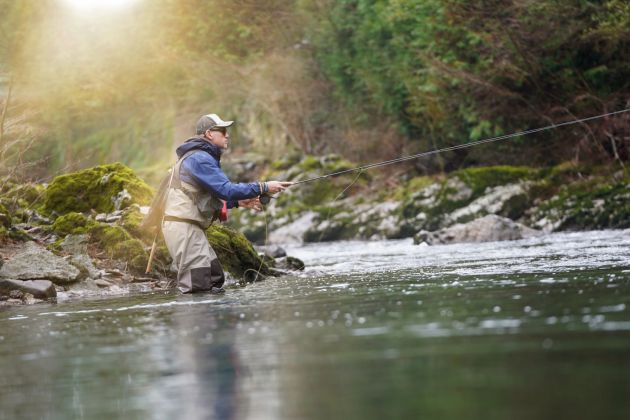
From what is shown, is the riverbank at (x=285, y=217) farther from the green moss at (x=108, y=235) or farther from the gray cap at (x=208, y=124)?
the gray cap at (x=208, y=124)

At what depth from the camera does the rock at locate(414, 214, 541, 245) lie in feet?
53.1

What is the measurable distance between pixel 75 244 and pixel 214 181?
234 centimetres

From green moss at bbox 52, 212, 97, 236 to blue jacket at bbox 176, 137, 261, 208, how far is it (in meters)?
2.31

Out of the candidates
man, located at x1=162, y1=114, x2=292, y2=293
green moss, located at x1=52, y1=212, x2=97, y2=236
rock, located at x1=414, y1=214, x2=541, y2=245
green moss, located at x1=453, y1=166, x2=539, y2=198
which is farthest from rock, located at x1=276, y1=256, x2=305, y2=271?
green moss, located at x1=453, y1=166, x2=539, y2=198

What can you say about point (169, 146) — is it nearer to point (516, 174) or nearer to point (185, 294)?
point (516, 174)

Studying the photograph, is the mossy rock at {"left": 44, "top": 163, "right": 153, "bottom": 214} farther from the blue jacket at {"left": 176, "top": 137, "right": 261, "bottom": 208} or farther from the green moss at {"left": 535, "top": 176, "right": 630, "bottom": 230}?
the green moss at {"left": 535, "top": 176, "right": 630, "bottom": 230}

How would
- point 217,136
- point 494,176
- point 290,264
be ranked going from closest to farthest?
1. point 217,136
2. point 290,264
3. point 494,176

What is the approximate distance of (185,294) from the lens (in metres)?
9.12

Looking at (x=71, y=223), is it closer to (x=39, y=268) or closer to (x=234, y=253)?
(x=39, y=268)

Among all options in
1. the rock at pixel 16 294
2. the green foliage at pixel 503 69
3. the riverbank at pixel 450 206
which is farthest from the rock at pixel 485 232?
the rock at pixel 16 294

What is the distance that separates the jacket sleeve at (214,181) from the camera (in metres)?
9.07

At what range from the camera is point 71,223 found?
11.4 m

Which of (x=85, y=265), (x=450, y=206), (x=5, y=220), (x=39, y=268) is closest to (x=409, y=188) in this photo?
(x=450, y=206)

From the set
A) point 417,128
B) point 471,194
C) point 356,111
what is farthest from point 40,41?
point 471,194
